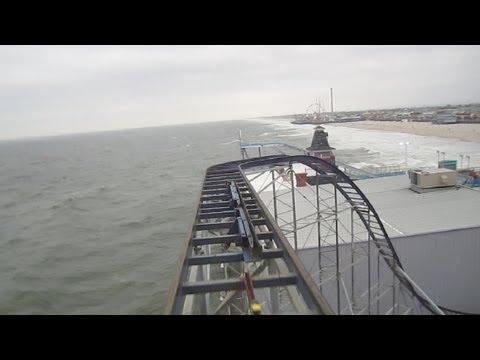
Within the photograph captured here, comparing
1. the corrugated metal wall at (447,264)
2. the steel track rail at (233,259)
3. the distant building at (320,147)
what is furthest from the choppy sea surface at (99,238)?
the distant building at (320,147)

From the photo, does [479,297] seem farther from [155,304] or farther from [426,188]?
[155,304]

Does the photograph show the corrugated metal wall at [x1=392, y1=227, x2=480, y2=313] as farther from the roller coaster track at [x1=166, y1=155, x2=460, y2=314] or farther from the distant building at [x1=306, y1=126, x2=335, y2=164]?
the distant building at [x1=306, y1=126, x2=335, y2=164]

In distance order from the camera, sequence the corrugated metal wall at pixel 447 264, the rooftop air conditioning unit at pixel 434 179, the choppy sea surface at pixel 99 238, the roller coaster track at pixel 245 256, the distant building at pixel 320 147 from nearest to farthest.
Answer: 1. the roller coaster track at pixel 245 256
2. the corrugated metal wall at pixel 447 264
3. the choppy sea surface at pixel 99 238
4. the rooftop air conditioning unit at pixel 434 179
5. the distant building at pixel 320 147

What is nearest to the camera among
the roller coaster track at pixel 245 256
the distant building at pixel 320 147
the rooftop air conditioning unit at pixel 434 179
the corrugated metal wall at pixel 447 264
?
the roller coaster track at pixel 245 256

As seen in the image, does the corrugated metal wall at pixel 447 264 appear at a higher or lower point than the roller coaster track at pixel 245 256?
lower

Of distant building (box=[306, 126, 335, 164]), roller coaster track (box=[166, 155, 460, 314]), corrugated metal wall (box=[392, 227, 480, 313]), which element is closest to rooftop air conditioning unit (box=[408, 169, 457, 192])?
corrugated metal wall (box=[392, 227, 480, 313])

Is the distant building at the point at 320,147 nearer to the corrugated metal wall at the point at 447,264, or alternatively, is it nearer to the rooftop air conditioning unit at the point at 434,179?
the rooftop air conditioning unit at the point at 434,179

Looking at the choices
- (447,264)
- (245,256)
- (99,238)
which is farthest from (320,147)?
(245,256)

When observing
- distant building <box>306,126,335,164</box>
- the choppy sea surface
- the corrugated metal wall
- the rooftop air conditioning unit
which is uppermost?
distant building <box>306,126,335,164</box>

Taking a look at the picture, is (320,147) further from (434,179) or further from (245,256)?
(245,256)
